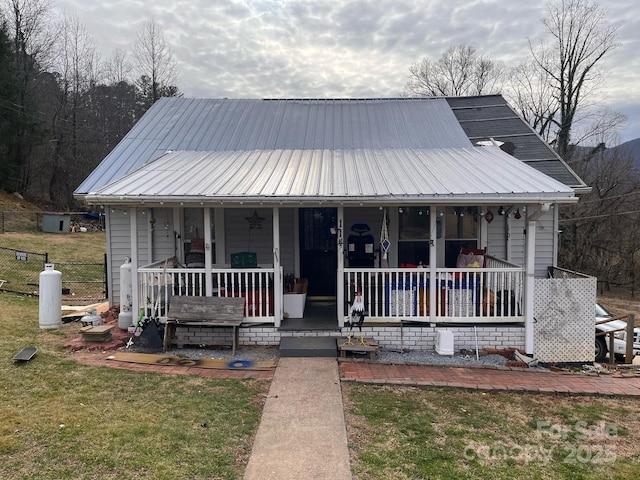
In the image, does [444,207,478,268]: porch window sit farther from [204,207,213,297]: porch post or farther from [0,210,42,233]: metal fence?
[0,210,42,233]: metal fence

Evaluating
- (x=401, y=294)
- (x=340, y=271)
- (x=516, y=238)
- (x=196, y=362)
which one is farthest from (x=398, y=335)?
(x=516, y=238)

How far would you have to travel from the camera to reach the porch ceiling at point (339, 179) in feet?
21.8

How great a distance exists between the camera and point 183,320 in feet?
22.6

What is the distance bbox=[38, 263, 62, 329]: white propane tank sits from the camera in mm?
8009

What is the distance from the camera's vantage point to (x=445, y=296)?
7141 mm

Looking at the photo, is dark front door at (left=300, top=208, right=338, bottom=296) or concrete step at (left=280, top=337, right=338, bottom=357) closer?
concrete step at (left=280, top=337, right=338, bottom=357)

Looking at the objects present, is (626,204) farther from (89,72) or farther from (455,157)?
(89,72)

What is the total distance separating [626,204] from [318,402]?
2490 cm

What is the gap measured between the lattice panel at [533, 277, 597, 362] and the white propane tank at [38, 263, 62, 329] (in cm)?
879

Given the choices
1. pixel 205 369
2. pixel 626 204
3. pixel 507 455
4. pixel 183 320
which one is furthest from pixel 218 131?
pixel 626 204

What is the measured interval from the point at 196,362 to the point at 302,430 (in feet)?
8.71

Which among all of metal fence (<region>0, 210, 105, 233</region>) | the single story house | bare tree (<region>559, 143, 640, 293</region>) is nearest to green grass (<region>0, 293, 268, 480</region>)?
the single story house

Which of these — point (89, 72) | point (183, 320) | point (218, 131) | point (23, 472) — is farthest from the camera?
point (89, 72)

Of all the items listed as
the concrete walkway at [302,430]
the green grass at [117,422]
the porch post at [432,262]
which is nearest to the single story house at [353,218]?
the porch post at [432,262]
